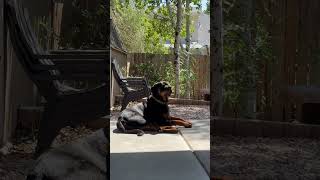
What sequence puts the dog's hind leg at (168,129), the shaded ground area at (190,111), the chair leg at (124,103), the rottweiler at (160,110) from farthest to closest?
the shaded ground area at (190,111), the rottweiler at (160,110), the dog's hind leg at (168,129), the chair leg at (124,103)

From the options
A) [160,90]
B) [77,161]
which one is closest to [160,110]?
[160,90]

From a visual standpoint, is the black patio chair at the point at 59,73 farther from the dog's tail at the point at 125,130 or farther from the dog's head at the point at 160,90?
the dog's head at the point at 160,90

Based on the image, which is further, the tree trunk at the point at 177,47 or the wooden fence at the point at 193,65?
the tree trunk at the point at 177,47

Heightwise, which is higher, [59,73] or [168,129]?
[59,73]

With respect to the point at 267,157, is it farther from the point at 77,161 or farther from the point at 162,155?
the point at 162,155

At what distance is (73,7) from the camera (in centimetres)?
232

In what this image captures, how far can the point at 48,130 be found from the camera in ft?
7.80

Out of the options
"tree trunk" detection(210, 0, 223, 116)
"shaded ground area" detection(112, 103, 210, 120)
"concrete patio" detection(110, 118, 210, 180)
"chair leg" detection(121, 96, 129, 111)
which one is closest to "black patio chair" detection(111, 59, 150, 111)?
"chair leg" detection(121, 96, 129, 111)

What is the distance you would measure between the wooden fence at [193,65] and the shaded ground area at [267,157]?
2.03m

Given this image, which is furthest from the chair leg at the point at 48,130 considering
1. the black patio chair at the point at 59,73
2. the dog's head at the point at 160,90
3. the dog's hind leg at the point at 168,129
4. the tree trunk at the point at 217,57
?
the dog's head at the point at 160,90

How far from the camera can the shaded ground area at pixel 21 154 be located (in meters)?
2.38

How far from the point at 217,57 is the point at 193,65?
11.6ft

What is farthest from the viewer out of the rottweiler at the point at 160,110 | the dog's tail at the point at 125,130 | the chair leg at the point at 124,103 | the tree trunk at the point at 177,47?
the tree trunk at the point at 177,47

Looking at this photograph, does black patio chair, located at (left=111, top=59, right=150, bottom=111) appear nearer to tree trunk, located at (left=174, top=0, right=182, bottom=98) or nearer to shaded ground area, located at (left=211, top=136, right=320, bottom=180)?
tree trunk, located at (left=174, top=0, right=182, bottom=98)
